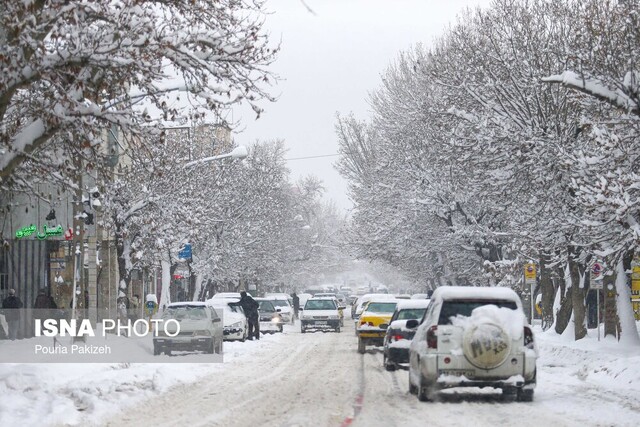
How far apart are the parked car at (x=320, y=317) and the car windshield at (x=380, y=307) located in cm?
1464

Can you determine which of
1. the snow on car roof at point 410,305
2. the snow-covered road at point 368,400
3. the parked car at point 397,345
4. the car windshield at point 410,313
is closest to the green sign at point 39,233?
the snow-covered road at point 368,400

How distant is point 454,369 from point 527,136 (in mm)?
17176

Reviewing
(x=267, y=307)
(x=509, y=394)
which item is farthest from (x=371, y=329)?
(x=267, y=307)

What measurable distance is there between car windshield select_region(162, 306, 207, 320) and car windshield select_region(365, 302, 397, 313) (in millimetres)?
6625

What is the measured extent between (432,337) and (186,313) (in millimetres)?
14919

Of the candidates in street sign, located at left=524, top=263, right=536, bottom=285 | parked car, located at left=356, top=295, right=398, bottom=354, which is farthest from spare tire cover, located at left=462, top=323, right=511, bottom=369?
street sign, located at left=524, top=263, right=536, bottom=285

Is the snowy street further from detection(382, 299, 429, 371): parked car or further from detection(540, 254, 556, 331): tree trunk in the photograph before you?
detection(540, 254, 556, 331): tree trunk

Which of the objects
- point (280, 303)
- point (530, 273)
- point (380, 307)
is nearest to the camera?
point (380, 307)

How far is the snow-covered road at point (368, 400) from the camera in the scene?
48.0ft

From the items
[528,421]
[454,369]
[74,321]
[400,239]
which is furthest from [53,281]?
[528,421]

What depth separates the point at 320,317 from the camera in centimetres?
5253

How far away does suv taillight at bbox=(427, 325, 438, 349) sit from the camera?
17531mm

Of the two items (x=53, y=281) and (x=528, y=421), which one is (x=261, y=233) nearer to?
(x=53, y=281)

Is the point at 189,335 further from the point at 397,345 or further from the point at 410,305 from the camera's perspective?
the point at 397,345
